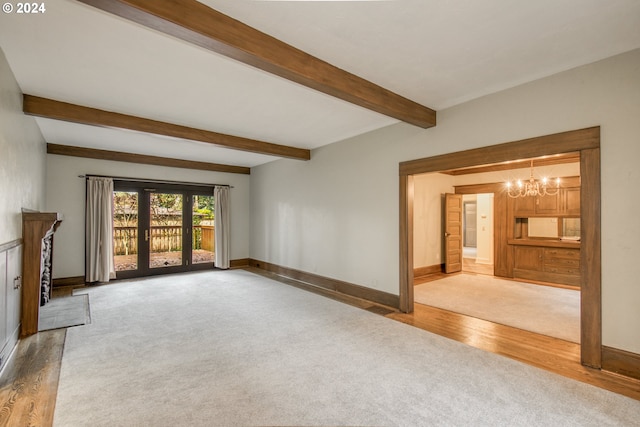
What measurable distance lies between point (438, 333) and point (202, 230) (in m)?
6.30

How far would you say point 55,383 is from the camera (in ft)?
8.32

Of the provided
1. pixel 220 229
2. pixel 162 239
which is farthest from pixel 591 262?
pixel 162 239

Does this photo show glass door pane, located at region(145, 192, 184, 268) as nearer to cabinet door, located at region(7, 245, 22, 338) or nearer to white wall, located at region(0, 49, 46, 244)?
white wall, located at region(0, 49, 46, 244)

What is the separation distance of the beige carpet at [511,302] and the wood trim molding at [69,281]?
6.60m

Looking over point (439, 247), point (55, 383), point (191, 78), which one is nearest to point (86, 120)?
point (191, 78)

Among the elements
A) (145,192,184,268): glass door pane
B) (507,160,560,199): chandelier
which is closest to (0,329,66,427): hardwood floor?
(145,192,184,268): glass door pane

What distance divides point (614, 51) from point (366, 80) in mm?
2141

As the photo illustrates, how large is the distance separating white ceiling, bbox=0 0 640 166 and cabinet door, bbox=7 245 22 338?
186 centimetres

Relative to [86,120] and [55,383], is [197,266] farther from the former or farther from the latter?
[55,383]

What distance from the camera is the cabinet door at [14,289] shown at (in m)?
2.97

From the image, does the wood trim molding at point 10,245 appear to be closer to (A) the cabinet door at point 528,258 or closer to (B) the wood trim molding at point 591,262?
(B) the wood trim molding at point 591,262

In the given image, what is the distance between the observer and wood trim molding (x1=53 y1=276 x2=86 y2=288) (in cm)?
596

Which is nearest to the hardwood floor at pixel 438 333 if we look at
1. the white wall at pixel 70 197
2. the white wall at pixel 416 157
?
the white wall at pixel 416 157

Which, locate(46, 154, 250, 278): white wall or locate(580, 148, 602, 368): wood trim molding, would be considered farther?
locate(46, 154, 250, 278): white wall
